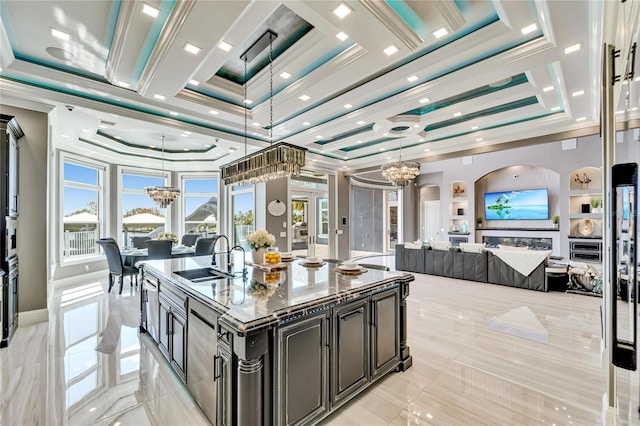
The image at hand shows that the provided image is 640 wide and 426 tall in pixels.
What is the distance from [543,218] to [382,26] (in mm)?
8555

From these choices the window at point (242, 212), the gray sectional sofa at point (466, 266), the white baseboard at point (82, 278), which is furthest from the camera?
the window at point (242, 212)

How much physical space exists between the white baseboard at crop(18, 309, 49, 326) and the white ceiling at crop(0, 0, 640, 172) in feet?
9.04

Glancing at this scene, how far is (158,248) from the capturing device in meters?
5.36

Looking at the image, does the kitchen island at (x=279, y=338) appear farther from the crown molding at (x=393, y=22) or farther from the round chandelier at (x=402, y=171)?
the round chandelier at (x=402, y=171)

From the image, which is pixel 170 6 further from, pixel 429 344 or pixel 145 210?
pixel 145 210

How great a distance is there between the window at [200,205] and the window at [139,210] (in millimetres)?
596

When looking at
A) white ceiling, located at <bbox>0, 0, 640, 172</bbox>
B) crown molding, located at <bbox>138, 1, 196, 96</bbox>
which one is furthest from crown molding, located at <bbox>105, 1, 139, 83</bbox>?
crown molding, located at <bbox>138, 1, 196, 96</bbox>

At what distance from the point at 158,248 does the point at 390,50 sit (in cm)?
499

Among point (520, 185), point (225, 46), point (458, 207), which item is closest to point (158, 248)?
point (225, 46)

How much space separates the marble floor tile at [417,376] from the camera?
209cm

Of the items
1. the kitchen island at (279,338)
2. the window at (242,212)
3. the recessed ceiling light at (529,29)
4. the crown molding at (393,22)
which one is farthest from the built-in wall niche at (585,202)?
the window at (242,212)

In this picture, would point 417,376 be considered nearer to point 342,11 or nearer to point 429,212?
point 342,11

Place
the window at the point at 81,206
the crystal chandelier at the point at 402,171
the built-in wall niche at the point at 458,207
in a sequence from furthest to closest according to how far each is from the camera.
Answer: the built-in wall niche at the point at 458,207 < the window at the point at 81,206 < the crystal chandelier at the point at 402,171

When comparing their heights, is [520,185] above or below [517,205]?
above
